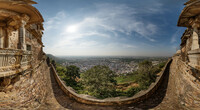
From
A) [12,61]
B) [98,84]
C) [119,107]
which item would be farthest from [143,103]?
[98,84]

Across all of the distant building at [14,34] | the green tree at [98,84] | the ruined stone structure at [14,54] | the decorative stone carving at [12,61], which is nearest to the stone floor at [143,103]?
the ruined stone structure at [14,54]

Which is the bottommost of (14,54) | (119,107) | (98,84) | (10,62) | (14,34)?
(98,84)

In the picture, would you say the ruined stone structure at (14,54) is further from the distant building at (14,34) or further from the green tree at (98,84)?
the green tree at (98,84)

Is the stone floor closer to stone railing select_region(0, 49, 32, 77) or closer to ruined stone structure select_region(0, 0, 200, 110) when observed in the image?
ruined stone structure select_region(0, 0, 200, 110)

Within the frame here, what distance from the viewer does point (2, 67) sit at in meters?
3.22

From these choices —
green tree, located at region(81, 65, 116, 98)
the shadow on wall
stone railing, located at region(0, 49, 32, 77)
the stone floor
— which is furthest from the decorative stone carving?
green tree, located at region(81, 65, 116, 98)

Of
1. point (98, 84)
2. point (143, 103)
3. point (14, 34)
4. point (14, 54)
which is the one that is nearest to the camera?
point (14, 54)

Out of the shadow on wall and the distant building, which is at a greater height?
the distant building

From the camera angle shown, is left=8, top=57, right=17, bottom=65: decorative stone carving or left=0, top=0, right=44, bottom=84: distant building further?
left=8, top=57, right=17, bottom=65: decorative stone carving

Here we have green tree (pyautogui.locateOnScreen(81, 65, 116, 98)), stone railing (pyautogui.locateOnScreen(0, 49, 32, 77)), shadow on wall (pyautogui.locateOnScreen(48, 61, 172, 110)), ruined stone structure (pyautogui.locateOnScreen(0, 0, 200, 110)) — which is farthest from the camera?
green tree (pyautogui.locateOnScreen(81, 65, 116, 98))

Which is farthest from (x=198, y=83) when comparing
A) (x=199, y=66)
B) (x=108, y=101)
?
(x=108, y=101)

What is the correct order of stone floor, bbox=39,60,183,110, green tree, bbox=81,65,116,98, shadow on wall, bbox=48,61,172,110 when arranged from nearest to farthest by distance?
stone floor, bbox=39,60,183,110, shadow on wall, bbox=48,61,172,110, green tree, bbox=81,65,116,98

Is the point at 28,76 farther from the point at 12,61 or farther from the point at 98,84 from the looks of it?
the point at 98,84

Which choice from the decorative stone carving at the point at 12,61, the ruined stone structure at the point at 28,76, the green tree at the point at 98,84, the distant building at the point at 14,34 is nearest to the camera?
the distant building at the point at 14,34
